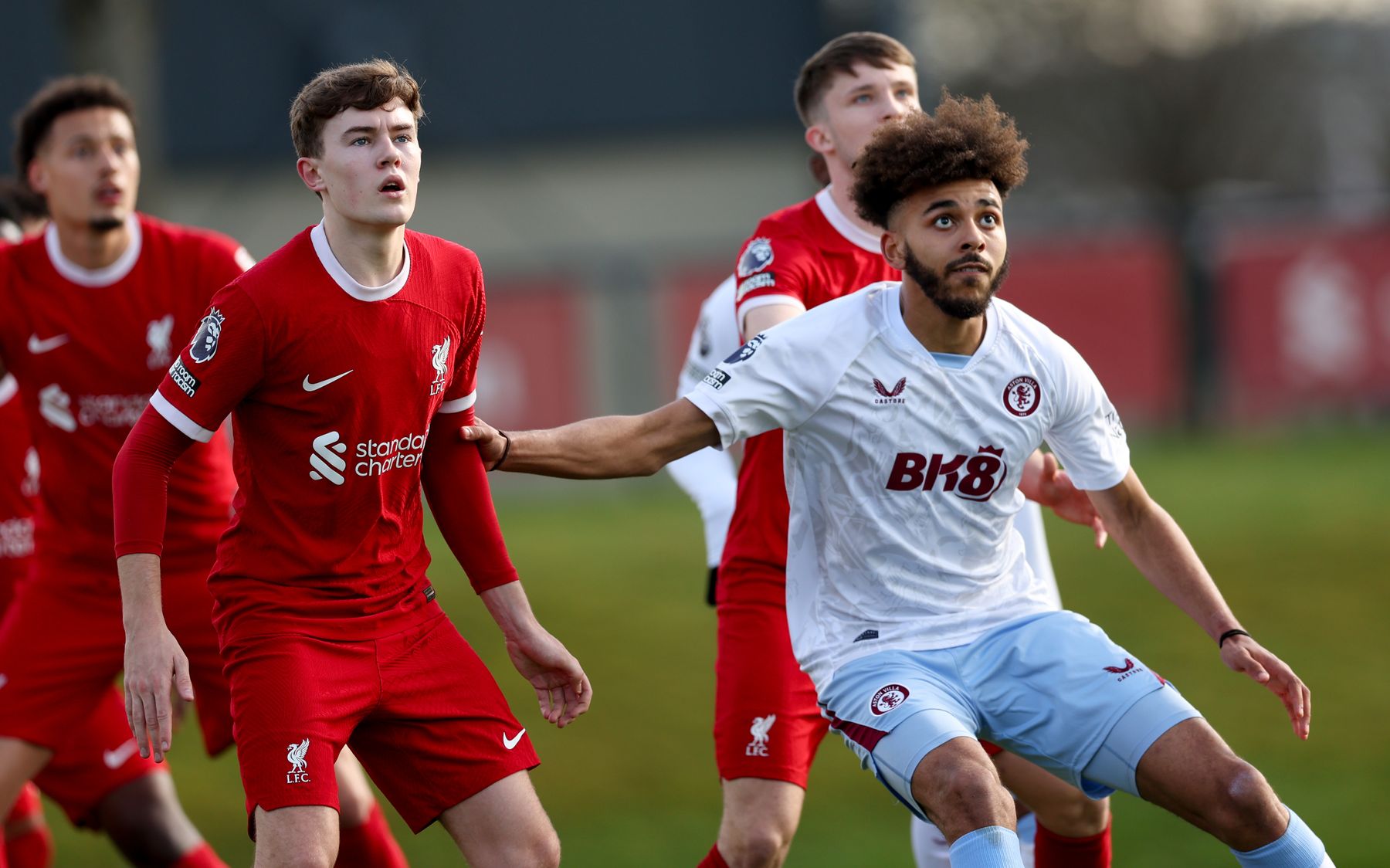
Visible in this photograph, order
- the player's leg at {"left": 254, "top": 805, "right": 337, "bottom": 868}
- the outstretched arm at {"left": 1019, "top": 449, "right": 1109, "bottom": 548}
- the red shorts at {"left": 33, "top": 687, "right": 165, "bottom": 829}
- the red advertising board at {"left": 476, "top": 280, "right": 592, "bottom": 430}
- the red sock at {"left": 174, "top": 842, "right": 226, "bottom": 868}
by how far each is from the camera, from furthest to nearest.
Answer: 1. the red advertising board at {"left": 476, "top": 280, "right": 592, "bottom": 430}
2. the red shorts at {"left": 33, "top": 687, "right": 165, "bottom": 829}
3. the red sock at {"left": 174, "top": 842, "right": 226, "bottom": 868}
4. the outstretched arm at {"left": 1019, "top": 449, "right": 1109, "bottom": 548}
5. the player's leg at {"left": 254, "top": 805, "right": 337, "bottom": 868}

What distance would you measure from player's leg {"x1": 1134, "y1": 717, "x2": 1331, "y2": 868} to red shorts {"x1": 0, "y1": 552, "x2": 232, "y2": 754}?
120 inches

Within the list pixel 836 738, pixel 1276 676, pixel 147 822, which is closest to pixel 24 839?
pixel 147 822

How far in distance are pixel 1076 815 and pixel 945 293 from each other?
183 centimetres

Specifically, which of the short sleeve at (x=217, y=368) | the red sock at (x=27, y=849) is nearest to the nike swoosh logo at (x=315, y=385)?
the short sleeve at (x=217, y=368)

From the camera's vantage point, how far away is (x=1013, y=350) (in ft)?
15.9

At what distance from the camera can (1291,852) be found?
172 inches

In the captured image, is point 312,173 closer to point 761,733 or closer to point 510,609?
point 510,609

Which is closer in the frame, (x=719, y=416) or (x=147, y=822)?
(x=719, y=416)

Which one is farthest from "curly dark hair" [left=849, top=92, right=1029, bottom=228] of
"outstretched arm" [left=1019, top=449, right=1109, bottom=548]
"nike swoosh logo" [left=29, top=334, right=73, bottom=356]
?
"nike swoosh logo" [left=29, top=334, right=73, bottom=356]

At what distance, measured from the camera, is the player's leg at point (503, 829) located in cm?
461

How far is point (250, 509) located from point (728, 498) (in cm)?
203

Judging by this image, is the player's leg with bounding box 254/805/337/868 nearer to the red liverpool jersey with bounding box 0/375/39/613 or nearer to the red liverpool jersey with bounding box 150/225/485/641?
the red liverpool jersey with bounding box 150/225/485/641

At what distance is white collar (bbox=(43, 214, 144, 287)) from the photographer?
5.84 meters

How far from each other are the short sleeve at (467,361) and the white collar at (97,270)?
5.31 ft
